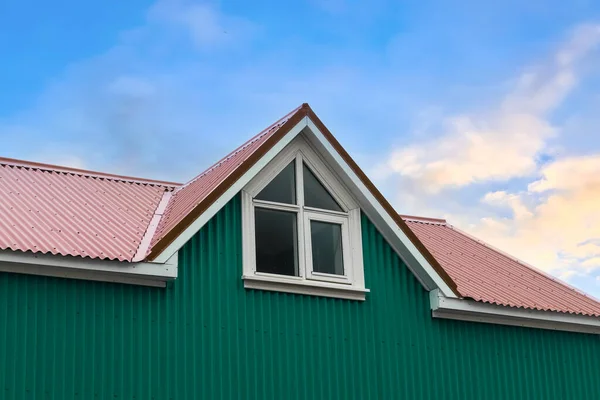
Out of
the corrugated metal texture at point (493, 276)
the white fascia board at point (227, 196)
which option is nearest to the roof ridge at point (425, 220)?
the corrugated metal texture at point (493, 276)

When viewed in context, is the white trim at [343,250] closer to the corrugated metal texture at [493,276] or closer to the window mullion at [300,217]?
the window mullion at [300,217]

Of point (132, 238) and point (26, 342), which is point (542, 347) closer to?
point (132, 238)

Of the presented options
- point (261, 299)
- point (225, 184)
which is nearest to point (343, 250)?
point (261, 299)

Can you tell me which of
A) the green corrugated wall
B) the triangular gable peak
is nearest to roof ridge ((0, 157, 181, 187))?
the triangular gable peak

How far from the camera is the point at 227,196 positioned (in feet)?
45.7

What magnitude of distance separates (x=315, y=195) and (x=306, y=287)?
1.60 meters

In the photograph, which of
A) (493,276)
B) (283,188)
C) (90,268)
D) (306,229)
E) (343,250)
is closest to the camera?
(90,268)

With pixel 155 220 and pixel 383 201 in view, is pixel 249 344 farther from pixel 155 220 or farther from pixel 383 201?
pixel 383 201

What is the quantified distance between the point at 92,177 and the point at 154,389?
568cm

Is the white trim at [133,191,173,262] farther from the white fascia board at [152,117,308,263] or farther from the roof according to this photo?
the white fascia board at [152,117,308,263]

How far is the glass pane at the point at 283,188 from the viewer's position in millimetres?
14688

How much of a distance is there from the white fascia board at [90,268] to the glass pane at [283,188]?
2135mm

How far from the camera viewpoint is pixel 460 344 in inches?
607

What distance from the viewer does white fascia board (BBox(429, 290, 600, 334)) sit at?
49.8ft
